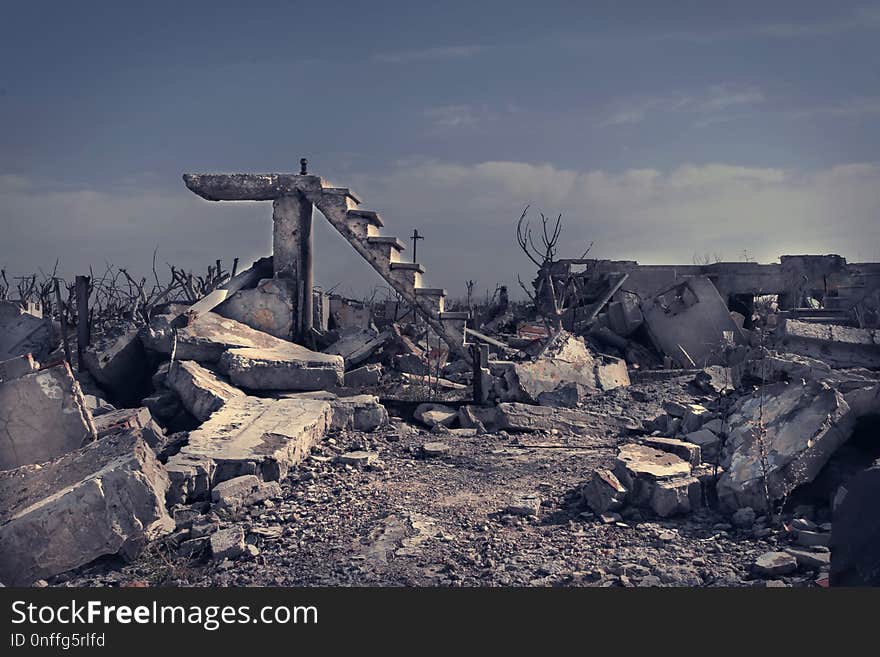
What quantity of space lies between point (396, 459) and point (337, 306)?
38.0 feet

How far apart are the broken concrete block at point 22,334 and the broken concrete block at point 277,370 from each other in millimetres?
5556

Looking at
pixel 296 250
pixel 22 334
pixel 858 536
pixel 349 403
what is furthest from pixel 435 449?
pixel 22 334

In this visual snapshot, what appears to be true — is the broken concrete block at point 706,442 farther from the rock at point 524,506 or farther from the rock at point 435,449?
the rock at point 435,449

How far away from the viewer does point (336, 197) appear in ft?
34.8

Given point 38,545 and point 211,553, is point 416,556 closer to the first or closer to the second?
point 211,553

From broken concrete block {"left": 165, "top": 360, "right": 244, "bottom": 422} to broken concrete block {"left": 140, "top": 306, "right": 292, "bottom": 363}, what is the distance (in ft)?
1.36

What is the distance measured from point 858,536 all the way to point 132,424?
553 centimetres

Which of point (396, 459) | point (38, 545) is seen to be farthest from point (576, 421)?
point (38, 545)

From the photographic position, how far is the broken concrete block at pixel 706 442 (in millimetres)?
6730

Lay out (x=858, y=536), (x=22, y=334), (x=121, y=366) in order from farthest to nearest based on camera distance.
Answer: (x=22, y=334) < (x=121, y=366) < (x=858, y=536)

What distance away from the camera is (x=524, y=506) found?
18.1 feet

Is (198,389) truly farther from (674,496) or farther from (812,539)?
(812,539)

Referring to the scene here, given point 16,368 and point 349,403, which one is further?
point 349,403

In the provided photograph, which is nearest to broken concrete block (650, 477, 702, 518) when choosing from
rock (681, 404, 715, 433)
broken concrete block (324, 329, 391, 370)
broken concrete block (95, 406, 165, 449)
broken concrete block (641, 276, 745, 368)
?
rock (681, 404, 715, 433)
